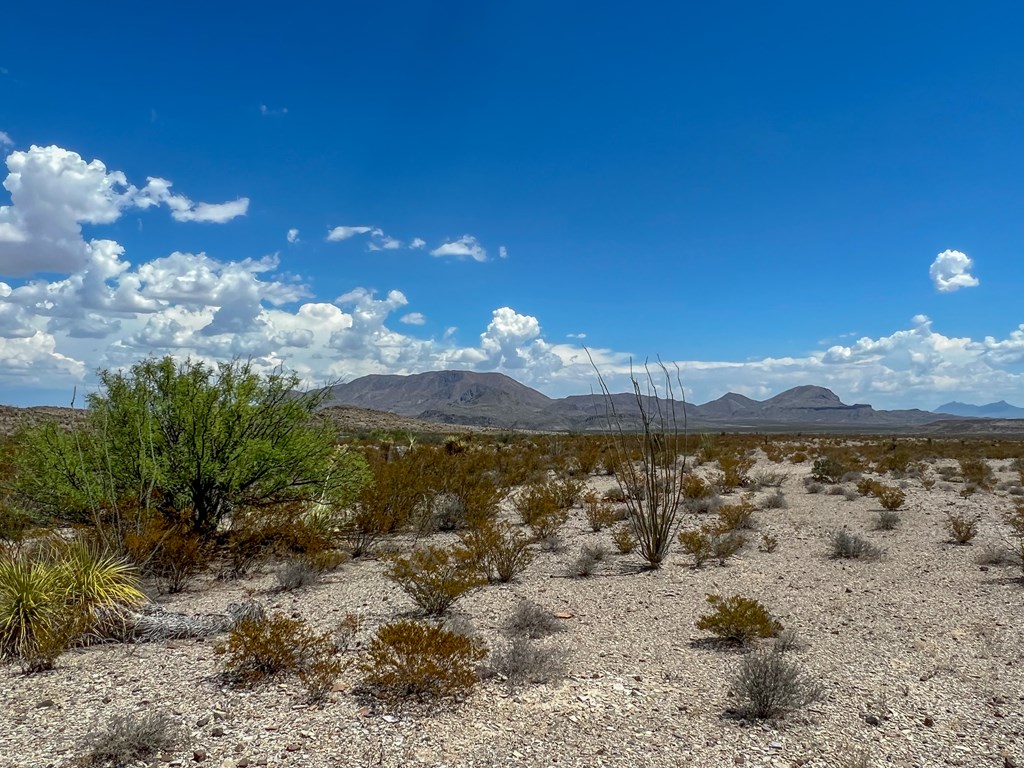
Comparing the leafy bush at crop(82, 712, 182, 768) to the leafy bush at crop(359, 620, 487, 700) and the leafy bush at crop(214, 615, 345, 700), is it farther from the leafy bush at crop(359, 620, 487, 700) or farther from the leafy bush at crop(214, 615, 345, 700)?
the leafy bush at crop(359, 620, 487, 700)

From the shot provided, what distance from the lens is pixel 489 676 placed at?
5.78 meters

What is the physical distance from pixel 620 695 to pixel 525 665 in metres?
0.84

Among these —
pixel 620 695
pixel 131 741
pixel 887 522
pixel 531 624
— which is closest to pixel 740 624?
pixel 620 695

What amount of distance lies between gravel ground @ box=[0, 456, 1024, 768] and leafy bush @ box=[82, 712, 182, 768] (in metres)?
0.12

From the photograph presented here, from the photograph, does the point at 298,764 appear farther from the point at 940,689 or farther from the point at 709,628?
the point at 940,689

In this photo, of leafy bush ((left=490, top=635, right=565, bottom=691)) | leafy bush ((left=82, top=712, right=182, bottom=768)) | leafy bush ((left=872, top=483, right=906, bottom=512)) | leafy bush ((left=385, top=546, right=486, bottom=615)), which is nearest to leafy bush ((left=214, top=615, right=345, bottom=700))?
leafy bush ((left=82, top=712, right=182, bottom=768))

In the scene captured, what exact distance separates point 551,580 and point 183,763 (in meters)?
5.96

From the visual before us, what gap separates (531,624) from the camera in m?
7.17

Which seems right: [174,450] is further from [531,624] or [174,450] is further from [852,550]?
[852,550]

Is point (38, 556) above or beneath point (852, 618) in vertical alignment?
above

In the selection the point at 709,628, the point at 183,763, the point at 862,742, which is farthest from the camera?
the point at 709,628

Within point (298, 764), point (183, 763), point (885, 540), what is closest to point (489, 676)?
point (298, 764)

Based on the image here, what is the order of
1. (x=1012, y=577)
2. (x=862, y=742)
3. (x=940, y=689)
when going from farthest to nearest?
1. (x=1012, y=577)
2. (x=940, y=689)
3. (x=862, y=742)

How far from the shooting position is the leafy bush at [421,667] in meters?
5.32
